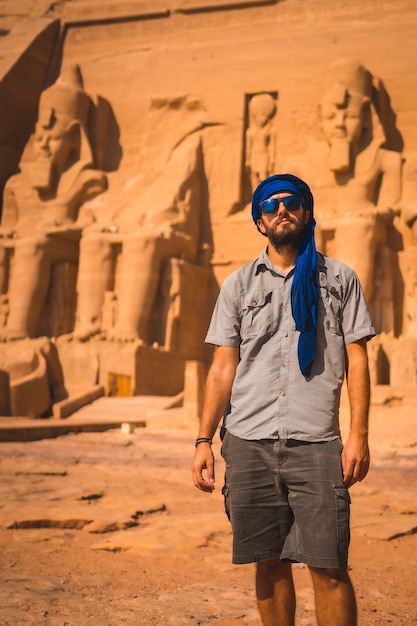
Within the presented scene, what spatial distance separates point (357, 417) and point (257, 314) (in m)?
0.37

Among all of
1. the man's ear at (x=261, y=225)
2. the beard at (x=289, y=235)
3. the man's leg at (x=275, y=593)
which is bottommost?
the man's leg at (x=275, y=593)

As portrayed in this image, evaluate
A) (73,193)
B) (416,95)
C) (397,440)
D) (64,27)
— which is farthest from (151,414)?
(64,27)

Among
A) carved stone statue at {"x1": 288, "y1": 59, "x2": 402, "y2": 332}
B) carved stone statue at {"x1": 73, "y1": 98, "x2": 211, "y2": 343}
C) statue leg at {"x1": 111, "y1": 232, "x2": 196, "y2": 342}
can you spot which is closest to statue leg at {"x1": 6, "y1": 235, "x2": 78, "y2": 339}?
carved stone statue at {"x1": 73, "y1": 98, "x2": 211, "y2": 343}

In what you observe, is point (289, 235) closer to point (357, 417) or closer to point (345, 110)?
point (357, 417)

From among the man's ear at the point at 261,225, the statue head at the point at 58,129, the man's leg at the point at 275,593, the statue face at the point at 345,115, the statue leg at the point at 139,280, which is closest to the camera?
the man's leg at the point at 275,593

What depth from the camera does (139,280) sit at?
15.8 meters

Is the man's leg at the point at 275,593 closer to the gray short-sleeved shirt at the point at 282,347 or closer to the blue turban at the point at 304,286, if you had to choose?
the gray short-sleeved shirt at the point at 282,347

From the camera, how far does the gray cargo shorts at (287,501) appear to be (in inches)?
76.6

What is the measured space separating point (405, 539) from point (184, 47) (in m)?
16.9

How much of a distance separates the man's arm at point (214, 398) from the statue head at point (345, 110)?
15.0 m

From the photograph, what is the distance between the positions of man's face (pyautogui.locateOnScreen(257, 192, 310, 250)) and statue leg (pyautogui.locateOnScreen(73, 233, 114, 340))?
14.2m

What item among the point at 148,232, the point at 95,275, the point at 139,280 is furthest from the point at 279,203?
the point at 95,275

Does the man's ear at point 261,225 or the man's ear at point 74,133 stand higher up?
the man's ear at point 74,133

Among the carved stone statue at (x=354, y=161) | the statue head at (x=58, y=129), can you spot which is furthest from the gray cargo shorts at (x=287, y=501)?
the statue head at (x=58, y=129)
